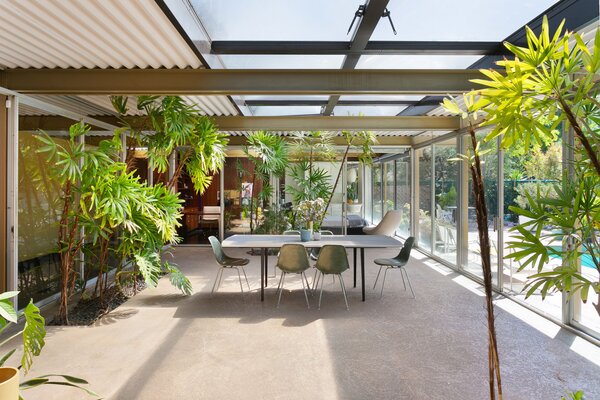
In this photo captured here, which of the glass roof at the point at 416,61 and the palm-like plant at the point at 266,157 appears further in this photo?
the palm-like plant at the point at 266,157

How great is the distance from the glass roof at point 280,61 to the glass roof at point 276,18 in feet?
1.38

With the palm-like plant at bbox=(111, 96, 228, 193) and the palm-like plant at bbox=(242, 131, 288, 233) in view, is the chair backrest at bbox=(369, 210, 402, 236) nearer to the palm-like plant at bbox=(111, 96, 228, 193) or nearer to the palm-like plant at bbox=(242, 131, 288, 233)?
the palm-like plant at bbox=(242, 131, 288, 233)

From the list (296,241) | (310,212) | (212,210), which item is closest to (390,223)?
(310,212)

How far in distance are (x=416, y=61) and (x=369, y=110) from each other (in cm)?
266

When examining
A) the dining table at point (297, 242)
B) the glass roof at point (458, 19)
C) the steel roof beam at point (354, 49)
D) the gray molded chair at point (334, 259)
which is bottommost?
the gray molded chair at point (334, 259)

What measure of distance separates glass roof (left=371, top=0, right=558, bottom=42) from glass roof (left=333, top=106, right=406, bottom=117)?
3.00 m

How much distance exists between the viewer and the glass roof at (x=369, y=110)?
6.96 metres

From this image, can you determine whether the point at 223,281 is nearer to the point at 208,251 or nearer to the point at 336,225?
the point at 208,251

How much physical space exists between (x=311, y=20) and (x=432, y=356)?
3287 millimetres

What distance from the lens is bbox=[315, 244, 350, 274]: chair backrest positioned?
475cm

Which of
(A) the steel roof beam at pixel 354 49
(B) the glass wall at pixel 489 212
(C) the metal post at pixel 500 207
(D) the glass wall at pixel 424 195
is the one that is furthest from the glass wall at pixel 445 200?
(A) the steel roof beam at pixel 354 49

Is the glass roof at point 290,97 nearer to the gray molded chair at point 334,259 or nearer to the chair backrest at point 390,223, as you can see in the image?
the gray molded chair at point 334,259

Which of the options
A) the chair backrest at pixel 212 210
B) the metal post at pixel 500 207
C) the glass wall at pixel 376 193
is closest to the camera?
the metal post at pixel 500 207

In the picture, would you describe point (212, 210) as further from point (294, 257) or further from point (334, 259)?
point (334, 259)
